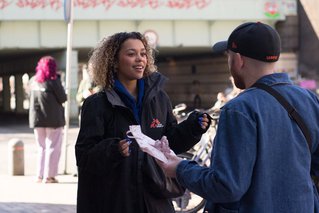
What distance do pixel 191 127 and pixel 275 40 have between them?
3.92 feet

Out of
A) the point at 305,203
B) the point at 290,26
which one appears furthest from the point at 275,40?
the point at 290,26

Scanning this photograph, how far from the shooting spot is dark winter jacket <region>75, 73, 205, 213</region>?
11.1 feet

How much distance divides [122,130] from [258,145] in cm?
124

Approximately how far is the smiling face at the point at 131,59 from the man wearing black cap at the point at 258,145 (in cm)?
109

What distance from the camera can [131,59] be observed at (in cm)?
356

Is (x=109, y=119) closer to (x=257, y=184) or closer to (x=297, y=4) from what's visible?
(x=257, y=184)

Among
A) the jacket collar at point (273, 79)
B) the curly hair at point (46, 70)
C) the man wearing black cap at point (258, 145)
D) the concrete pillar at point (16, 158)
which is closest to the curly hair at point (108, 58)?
the man wearing black cap at point (258, 145)

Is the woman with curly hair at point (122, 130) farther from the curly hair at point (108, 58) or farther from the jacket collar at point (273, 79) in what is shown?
the jacket collar at point (273, 79)

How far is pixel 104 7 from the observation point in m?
26.2

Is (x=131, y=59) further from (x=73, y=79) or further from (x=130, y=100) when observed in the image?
(x=73, y=79)

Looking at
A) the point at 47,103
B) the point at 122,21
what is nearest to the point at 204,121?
the point at 47,103

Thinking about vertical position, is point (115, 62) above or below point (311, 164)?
above

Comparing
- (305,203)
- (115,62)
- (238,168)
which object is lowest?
(305,203)

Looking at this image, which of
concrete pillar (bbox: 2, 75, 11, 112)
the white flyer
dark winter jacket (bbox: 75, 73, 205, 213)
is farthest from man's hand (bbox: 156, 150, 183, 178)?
concrete pillar (bbox: 2, 75, 11, 112)
